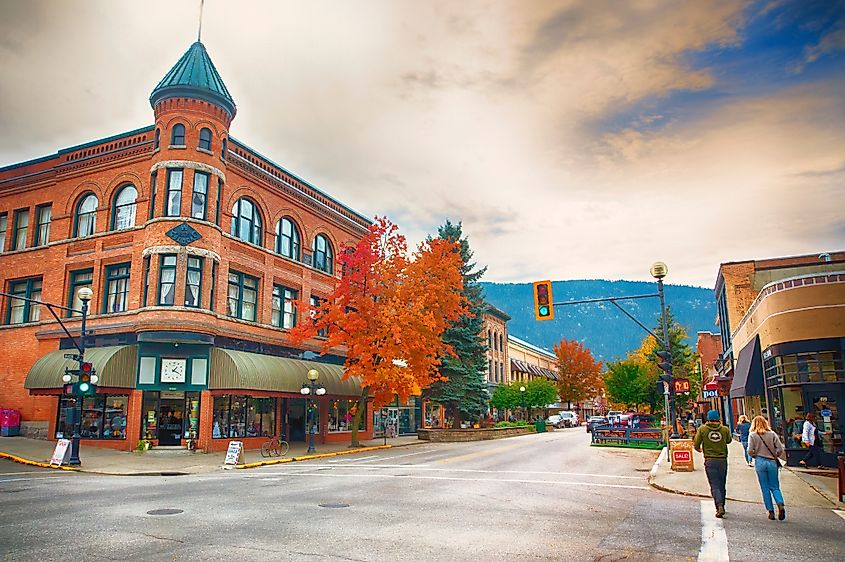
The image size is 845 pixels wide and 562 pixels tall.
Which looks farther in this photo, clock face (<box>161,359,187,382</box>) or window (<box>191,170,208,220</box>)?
window (<box>191,170,208,220</box>)

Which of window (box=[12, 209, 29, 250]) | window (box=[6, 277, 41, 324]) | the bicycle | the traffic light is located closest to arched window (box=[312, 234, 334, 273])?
the bicycle

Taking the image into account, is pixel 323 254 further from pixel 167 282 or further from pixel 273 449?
pixel 273 449

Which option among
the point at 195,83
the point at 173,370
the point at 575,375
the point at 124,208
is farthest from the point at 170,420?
the point at 575,375

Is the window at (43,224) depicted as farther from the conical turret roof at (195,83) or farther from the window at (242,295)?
the window at (242,295)

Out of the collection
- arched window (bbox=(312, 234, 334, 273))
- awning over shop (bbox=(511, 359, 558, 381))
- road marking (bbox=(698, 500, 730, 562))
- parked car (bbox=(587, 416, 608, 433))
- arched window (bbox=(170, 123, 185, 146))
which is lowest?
road marking (bbox=(698, 500, 730, 562))

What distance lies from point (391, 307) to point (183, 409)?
10.6 m

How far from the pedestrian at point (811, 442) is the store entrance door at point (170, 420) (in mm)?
24123

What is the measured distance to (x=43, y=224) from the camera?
114ft

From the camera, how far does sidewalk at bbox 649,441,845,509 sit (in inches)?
552

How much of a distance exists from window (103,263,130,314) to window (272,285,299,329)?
785cm

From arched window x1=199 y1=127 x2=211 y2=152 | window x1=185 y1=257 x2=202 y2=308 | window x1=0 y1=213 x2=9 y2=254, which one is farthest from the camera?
window x1=0 y1=213 x2=9 y2=254

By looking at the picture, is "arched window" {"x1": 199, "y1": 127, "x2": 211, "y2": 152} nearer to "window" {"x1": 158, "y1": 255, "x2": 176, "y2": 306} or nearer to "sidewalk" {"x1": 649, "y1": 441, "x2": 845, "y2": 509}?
"window" {"x1": 158, "y1": 255, "x2": 176, "y2": 306}

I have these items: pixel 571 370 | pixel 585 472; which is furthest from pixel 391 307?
pixel 571 370

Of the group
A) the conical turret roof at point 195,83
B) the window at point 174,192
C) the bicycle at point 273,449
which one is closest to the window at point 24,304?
the window at point 174,192
